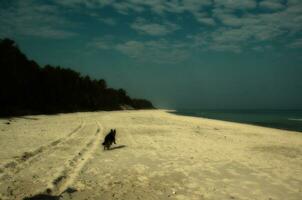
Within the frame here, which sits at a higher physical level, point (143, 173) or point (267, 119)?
point (267, 119)

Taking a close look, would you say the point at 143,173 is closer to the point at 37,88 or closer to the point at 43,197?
the point at 43,197

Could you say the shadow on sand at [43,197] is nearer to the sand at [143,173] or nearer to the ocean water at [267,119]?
the sand at [143,173]

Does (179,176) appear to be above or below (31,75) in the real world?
below

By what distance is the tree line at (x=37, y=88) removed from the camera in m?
40.1

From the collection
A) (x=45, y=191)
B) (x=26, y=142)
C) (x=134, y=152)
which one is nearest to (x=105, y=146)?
(x=134, y=152)

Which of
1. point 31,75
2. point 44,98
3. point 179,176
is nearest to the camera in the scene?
point 179,176

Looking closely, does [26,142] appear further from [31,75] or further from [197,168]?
[31,75]

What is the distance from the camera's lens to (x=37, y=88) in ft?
173

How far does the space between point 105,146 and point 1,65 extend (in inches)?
1362

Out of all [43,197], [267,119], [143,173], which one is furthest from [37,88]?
[43,197]

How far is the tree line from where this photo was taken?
40.1 meters

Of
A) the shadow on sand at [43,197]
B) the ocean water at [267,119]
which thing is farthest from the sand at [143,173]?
the ocean water at [267,119]

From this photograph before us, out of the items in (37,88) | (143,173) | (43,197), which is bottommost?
(43,197)

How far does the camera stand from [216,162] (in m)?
10.3
